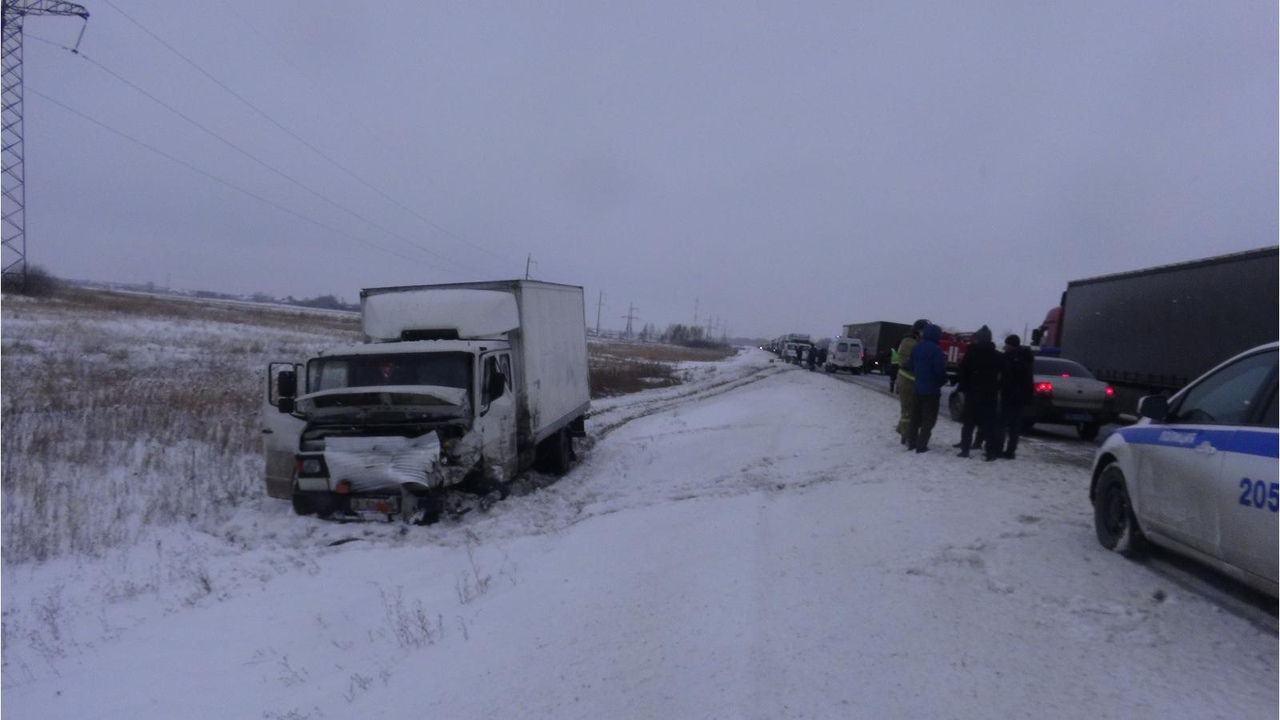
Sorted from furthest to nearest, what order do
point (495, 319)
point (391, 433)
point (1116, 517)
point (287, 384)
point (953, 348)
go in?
point (953, 348), point (495, 319), point (287, 384), point (391, 433), point (1116, 517)

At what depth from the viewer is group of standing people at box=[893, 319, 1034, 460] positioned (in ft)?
35.6

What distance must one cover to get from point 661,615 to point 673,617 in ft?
0.36

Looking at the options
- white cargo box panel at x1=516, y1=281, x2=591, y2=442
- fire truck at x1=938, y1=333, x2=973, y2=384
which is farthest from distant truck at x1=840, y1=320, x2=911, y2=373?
white cargo box panel at x1=516, y1=281, x2=591, y2=442

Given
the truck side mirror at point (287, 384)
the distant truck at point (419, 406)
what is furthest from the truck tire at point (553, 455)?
the truck side mirror at point (287, 384)

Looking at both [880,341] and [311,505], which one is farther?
[880,341]

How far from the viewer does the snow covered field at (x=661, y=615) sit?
4.21m

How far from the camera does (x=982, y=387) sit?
1084 centimetres

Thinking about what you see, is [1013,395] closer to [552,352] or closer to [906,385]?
[906,385]

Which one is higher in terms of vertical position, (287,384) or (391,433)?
(287,384)

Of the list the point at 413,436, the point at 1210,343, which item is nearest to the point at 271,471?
the point at 413,436

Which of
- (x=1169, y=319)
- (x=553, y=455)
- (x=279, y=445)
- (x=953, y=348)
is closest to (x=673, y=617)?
(x=279, y=445)

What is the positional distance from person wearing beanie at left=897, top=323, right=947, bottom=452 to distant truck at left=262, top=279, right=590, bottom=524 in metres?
5.22

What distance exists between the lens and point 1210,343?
1691 centimetres

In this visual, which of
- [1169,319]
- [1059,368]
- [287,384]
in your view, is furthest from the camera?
[1169,319]
